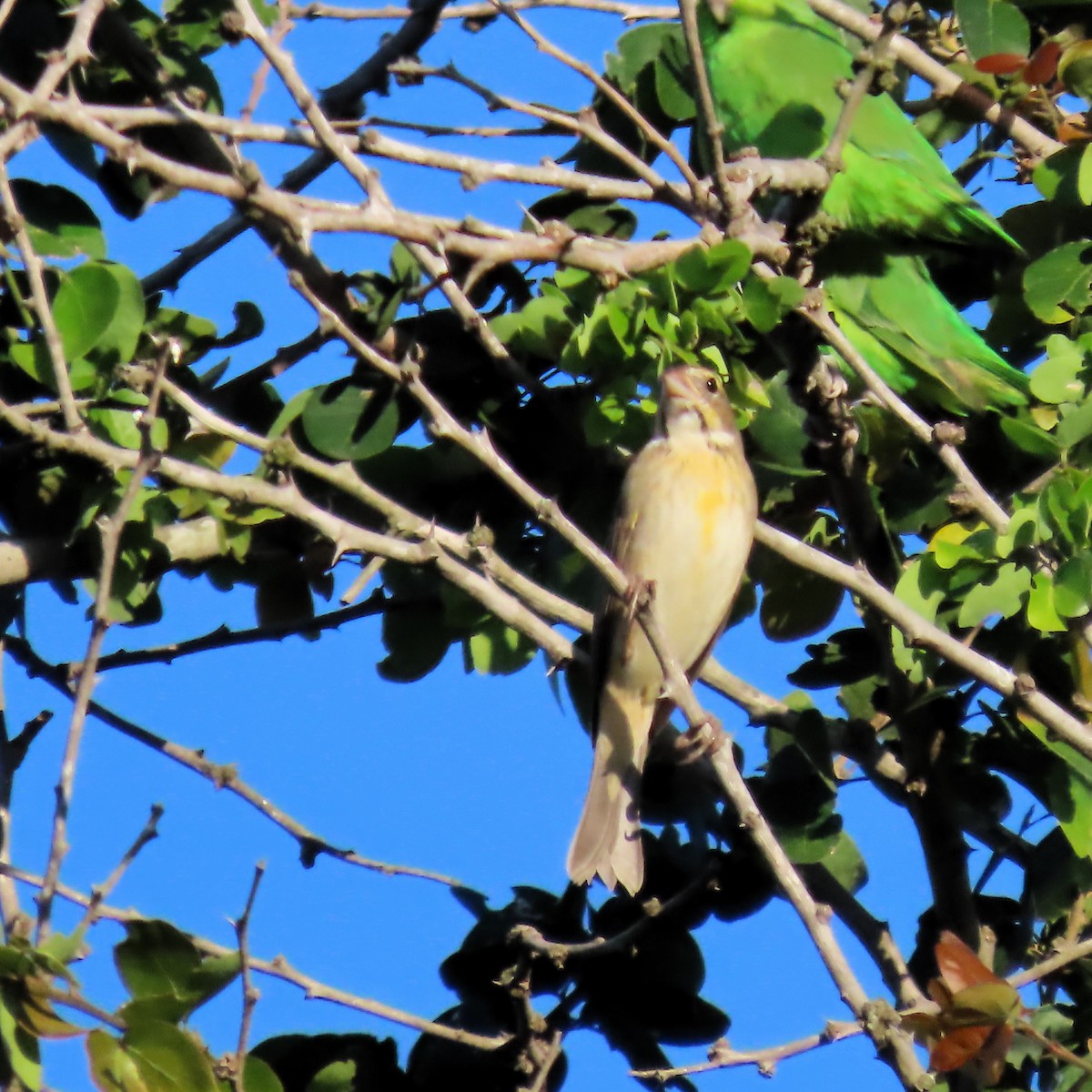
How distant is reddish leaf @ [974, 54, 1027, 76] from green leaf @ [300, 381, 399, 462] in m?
1.28

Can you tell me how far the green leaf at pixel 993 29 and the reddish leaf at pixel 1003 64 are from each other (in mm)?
173

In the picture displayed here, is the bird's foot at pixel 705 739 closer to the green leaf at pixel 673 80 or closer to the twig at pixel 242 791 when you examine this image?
the twig at pixel 242 791

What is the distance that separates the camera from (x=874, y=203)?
3646 mm

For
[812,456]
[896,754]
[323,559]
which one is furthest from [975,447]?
[323,559]

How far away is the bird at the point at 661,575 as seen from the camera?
3.04 m

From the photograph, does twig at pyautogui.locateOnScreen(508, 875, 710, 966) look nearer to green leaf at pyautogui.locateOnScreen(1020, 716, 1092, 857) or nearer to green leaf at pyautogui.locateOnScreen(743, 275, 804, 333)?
green leaf at pyautogui.locateOnScreen(1020, 716, 1092, 857)

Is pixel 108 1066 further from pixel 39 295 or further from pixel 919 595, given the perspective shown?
pixel 919 595

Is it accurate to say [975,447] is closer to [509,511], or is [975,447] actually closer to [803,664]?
[803,664]

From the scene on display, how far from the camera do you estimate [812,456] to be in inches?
118

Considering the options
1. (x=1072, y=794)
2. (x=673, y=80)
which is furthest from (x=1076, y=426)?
(x=673, y=80)

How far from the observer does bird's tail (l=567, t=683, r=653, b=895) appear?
3.01m

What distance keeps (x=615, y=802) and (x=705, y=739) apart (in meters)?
0.61

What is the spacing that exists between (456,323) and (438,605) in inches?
21.5

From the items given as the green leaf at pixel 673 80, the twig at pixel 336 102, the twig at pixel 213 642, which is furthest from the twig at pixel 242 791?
the green leaf at pixel 673 80
